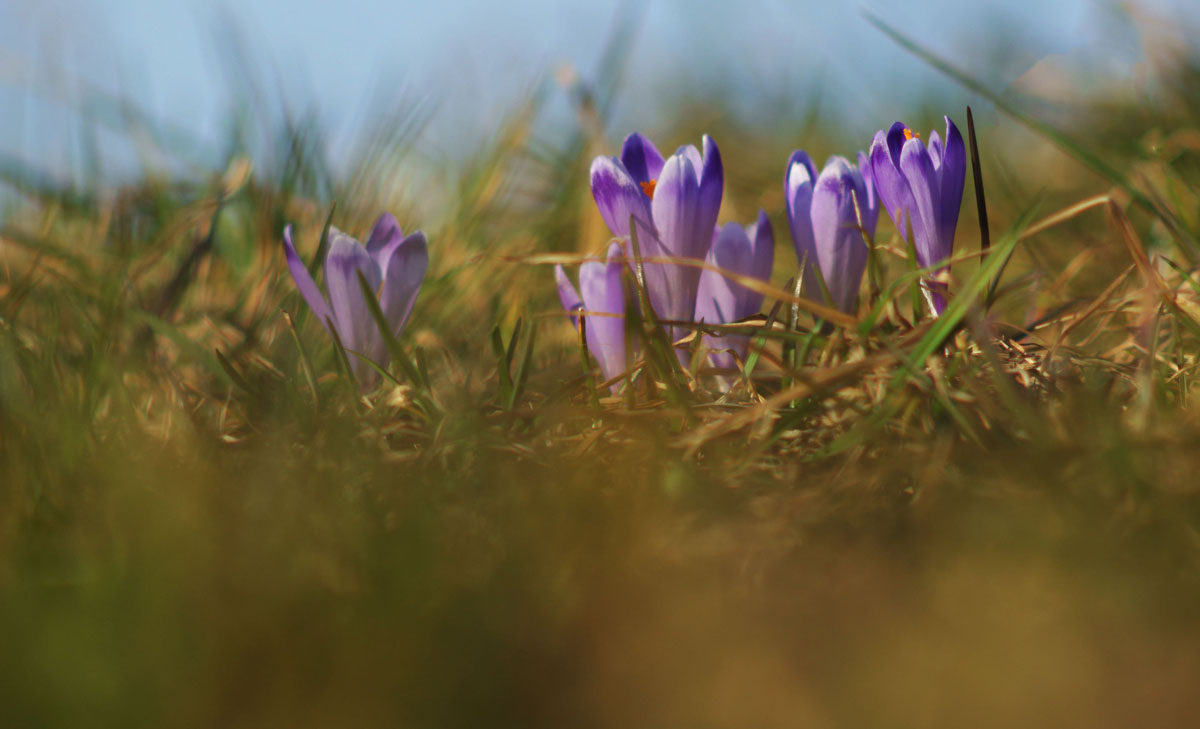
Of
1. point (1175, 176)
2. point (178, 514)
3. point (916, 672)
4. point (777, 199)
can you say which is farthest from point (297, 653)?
point (777, 199)

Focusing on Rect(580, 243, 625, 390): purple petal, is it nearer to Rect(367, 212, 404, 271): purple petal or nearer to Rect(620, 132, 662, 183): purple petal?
Rect(620, 132, 662, 183): purple petal

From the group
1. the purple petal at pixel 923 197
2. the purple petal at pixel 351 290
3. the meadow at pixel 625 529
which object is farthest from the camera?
the purple petal at pixel 351 290

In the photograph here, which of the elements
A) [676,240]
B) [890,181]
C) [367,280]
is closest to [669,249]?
[676,240]

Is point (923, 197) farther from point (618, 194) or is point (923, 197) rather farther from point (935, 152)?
point (618, 194)

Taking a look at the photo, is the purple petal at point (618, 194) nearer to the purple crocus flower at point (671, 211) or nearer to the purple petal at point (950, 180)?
the purple crocus flower at point (671, 211)

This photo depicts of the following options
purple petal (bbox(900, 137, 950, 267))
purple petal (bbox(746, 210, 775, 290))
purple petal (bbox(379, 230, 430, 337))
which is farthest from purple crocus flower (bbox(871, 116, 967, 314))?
purple petal (bbox(379, 230, 430, 337))

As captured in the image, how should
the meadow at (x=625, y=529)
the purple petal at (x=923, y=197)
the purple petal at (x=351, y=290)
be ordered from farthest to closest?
the purple petal at (x=351, y=290), the purple petal at (x=923, y=197), the meadow at (x=625, y=529)

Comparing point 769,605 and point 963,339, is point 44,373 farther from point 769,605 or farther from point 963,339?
point 963,339

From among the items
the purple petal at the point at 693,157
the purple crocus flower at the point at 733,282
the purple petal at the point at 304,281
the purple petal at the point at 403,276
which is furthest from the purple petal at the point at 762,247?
the purple petal at the point at 304,281
